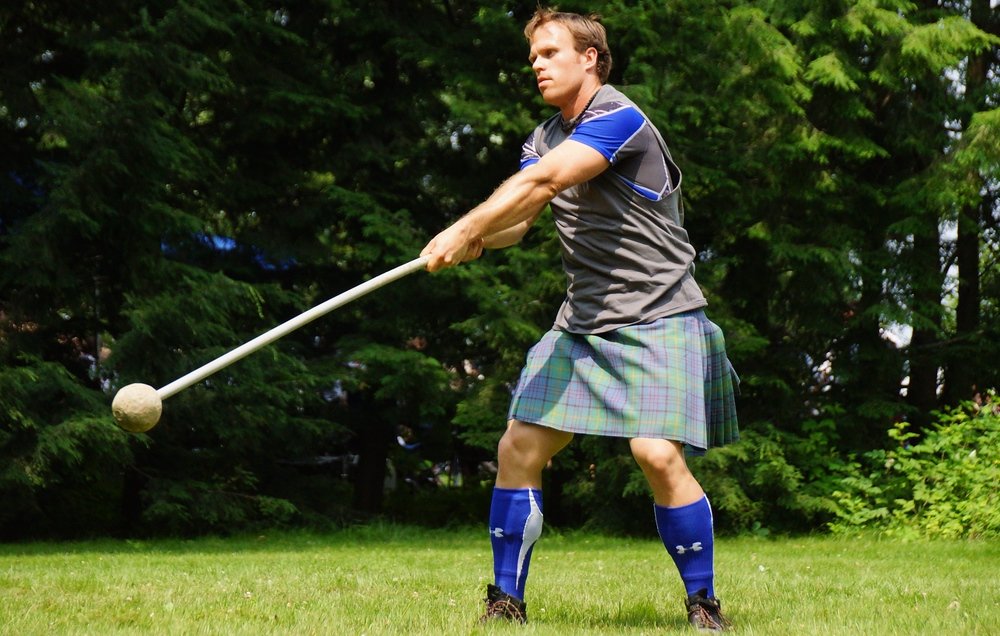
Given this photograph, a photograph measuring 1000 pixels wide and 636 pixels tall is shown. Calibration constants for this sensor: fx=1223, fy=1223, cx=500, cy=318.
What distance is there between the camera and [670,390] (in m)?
3.45

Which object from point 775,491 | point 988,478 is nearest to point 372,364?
point 775,491

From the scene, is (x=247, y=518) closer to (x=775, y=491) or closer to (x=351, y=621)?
(x=775, y=491)

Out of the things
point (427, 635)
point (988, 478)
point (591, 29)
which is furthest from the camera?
point (988, 478)

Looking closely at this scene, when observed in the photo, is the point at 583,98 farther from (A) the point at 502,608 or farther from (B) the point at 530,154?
(A) the point at 502,608

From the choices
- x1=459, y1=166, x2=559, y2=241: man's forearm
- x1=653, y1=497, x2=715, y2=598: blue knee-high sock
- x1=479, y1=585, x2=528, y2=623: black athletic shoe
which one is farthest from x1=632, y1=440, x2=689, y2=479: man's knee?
x1=459, y1=166, x2=559, y2=241: man's forearm

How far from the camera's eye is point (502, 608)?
11.9 ft

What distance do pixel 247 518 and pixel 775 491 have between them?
4.22 metres

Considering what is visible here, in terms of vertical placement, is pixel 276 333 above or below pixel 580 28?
below

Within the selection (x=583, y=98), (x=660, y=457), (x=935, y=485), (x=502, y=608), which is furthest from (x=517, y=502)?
(x=935, y=485)

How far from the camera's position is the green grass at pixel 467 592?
3562 mm

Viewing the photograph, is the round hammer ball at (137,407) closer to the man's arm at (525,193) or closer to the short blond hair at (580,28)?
the man's arm at (525,193)

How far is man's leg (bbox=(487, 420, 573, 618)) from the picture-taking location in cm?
365

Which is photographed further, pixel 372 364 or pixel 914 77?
pixel 372 364

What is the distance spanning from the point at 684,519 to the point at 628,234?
84 cm
